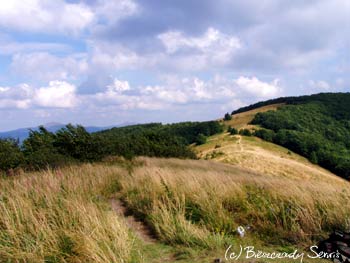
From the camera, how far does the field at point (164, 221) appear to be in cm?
437

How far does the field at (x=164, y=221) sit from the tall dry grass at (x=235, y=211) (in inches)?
0.7

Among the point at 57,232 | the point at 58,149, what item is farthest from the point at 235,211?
the point at 58,149

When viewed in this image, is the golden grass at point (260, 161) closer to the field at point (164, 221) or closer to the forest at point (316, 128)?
the forest at point (316, 128)

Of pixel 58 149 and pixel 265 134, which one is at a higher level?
pixel 58 149

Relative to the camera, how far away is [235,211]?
6.62m

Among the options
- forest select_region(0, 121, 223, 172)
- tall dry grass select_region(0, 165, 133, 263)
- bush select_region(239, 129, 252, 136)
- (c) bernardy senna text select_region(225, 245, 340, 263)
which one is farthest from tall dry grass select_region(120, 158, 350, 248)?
bush select_region(239, 129, 252, 136)

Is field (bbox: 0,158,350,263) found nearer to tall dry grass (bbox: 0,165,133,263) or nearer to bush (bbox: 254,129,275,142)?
tall dry grass (bbox: 0,165,133,263)

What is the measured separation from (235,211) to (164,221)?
1.71 m

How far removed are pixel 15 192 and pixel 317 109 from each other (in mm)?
141956

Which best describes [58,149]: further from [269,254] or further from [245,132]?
[245,132]

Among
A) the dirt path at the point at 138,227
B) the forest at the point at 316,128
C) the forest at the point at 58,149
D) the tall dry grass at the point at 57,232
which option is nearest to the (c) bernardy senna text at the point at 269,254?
the dirt path at the point at 138,227

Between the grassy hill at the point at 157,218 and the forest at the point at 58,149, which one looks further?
the forest at the point at 58,149

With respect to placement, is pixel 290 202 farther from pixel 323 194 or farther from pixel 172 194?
pixel 172 194

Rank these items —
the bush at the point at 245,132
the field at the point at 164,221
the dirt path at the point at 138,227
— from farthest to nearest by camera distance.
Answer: the bush at the point at 245,132 < the dirt path at the point at 138,227 < the field at the point at 164,221
